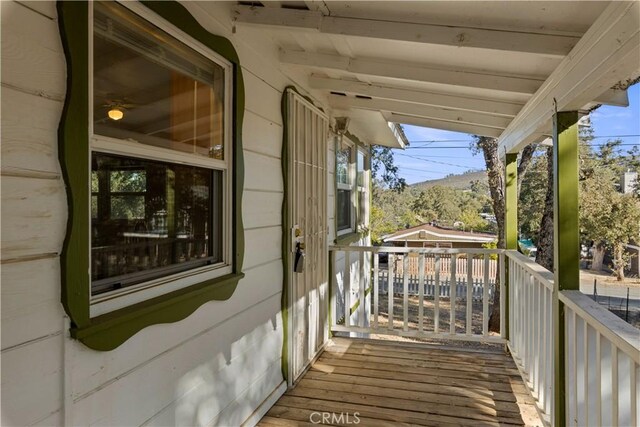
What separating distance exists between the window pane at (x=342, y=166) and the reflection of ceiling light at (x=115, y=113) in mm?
3386

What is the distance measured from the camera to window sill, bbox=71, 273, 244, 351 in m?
1.20

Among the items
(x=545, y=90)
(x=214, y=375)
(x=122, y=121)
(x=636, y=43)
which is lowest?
(x=214, y=375)

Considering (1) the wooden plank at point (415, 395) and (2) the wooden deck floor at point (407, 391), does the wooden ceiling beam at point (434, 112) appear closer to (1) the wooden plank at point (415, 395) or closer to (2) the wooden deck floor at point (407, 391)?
(2) the wooden deck floor at point (407, 391)

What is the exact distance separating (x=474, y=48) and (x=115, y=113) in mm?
1563

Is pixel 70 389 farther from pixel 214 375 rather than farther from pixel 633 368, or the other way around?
pixel 633 368

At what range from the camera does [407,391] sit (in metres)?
2.77

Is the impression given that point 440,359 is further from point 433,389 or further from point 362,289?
point 362,289

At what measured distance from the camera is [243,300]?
2201 millimetres

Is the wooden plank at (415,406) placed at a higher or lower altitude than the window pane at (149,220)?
lower

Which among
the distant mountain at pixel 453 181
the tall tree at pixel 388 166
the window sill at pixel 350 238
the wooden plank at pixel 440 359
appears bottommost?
the wooden plank at pixel 440 359

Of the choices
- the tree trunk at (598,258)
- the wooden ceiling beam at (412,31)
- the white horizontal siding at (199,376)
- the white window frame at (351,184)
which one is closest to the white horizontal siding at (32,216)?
the white horizontal siding at (199,376)

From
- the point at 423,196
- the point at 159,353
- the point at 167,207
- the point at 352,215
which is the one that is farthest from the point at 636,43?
the point at 423,196

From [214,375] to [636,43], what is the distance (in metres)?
2.13

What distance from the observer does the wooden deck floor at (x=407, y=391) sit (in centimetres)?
242
